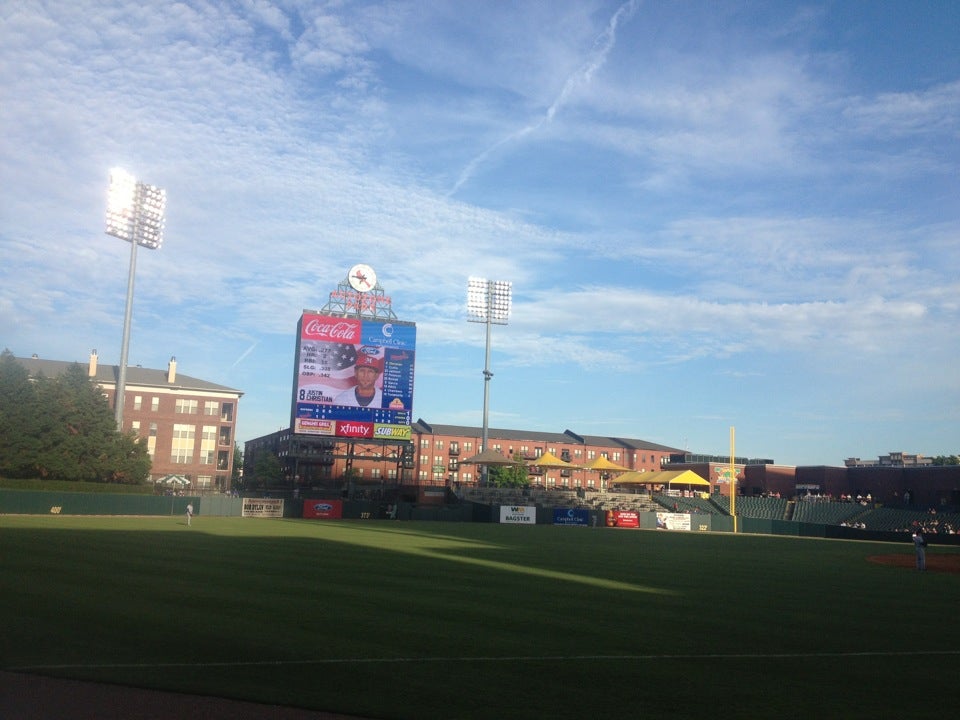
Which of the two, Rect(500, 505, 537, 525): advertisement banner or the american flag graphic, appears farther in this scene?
Rect(500, 505, 537, 525): advertisement banner

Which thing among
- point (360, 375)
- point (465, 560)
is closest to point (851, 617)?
point (465, 560)

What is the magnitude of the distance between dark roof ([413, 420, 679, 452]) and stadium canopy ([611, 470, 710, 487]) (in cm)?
4068

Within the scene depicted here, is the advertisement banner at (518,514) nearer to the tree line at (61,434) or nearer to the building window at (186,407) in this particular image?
the tree line at (61,434)

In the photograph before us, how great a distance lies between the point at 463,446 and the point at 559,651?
359 ft

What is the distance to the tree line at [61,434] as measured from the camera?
60.7 meters

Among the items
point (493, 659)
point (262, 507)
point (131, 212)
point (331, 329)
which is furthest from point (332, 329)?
point (493, 659)

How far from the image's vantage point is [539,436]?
127 meters

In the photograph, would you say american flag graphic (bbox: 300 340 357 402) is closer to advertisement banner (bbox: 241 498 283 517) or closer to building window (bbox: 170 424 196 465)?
advertisement banner (bbox: 241 498 283 517)

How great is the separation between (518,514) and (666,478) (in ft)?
60.1

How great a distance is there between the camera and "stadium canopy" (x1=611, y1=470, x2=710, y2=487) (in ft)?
252

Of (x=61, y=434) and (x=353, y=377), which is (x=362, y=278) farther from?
(x=61, y=434)

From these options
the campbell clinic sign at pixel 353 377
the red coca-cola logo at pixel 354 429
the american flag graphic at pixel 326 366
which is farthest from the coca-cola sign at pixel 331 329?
the red coca-cola logo at pixel 354 429

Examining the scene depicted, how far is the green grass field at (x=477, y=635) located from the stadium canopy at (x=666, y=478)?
168 feet

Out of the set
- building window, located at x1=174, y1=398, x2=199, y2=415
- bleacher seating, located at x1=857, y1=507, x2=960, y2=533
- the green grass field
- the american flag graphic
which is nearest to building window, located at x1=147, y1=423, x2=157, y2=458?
building window, located at x1=174, y1=398, x2=199, y2=415
